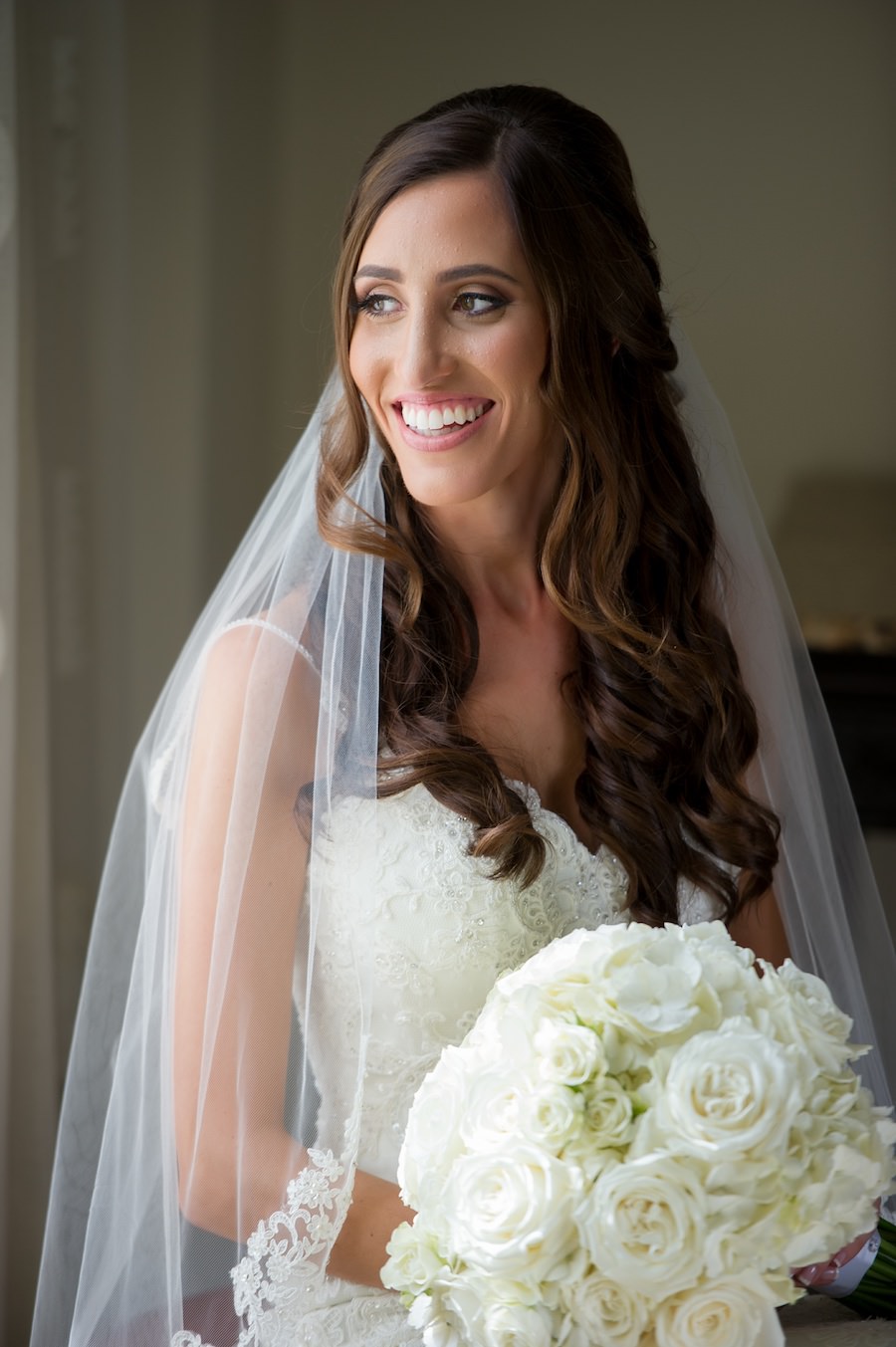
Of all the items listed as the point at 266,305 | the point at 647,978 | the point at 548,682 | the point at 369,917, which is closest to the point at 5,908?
the point at 369,917

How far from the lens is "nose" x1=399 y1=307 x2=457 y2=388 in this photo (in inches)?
71.5

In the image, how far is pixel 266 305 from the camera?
393 centimetres

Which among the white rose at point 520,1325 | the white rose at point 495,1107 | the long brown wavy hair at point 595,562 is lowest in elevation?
the white rose at point 520,1325

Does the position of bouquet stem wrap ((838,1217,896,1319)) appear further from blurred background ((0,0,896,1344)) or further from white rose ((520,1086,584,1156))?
blurred background ((0,0,896,1344))

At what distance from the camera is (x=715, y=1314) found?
3.43ft

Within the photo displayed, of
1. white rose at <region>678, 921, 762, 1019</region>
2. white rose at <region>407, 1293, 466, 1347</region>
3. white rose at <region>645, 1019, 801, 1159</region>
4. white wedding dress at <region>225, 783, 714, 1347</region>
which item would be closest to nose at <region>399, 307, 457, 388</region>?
white wedding dress at <region>225, 783, 714, 1347</region>

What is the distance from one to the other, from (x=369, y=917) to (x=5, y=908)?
0.82 meters

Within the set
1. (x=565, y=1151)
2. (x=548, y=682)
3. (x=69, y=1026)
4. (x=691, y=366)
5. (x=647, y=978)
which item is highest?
(x=691, y=366)

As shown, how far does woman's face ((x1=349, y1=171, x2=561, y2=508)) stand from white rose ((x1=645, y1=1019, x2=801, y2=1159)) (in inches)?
38.8

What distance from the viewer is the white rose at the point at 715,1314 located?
41.0 inches

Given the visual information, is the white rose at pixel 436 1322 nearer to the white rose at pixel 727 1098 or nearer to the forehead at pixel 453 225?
the white rose at pixel 727 1098

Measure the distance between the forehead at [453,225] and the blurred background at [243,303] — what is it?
0.50 meters

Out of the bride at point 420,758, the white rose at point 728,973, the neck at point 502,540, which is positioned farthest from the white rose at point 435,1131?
the neck at point 502,540

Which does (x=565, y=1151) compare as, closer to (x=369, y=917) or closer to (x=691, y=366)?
(x=369, y=917)
